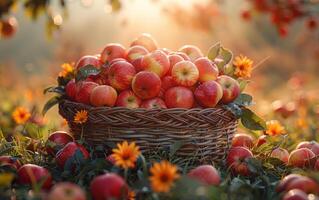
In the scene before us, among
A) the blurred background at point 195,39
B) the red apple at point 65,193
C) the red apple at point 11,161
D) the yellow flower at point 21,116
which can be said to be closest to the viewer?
the red apple at point 65,193

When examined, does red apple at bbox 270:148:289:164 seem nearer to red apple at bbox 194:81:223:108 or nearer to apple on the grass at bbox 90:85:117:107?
red apple at bbox 194:81:223:108

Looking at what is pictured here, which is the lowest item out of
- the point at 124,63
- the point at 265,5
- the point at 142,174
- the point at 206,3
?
the point at 142,174

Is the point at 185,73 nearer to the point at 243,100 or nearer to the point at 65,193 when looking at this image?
the point at 243,100

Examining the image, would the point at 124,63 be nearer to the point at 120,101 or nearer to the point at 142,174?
the point at 120,101

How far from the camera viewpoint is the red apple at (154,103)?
7.91ft

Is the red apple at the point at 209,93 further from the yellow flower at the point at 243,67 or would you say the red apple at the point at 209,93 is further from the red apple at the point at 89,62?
the red apple at the point at 89,62

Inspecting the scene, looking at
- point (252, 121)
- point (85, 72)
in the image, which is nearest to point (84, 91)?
point (85, 72)

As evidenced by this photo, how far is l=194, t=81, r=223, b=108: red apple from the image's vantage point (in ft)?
7.90

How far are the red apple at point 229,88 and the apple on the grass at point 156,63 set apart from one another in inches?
9.8

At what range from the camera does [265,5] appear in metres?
5.32

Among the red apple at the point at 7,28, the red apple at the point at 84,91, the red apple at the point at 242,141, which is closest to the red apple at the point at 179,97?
the red apple at the point at 84,91

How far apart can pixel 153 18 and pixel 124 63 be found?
913cm

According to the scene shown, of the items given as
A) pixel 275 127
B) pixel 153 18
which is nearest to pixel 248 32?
pixel 153 18

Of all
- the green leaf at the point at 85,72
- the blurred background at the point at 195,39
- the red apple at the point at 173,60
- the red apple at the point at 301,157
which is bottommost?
the red apple at the point at 301,157
